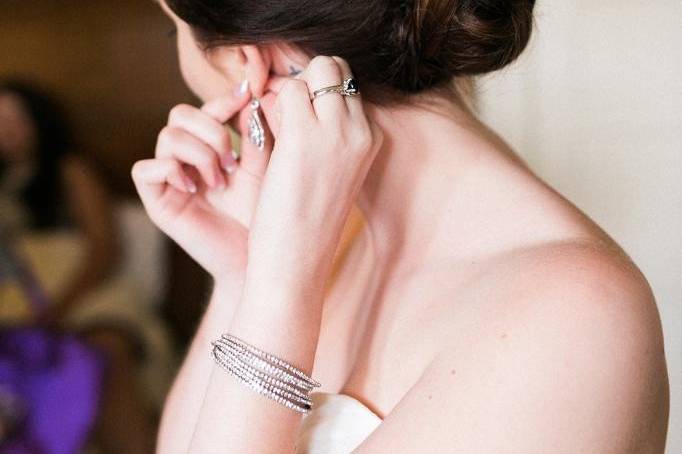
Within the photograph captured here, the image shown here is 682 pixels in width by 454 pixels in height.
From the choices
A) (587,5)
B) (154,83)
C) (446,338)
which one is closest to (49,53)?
(154,83)

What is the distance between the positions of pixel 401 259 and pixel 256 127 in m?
Answer: 0.22

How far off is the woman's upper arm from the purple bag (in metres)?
1.86

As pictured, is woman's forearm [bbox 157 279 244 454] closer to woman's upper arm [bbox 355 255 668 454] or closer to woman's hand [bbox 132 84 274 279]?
woman's hand [bbox 132 84 274 279]

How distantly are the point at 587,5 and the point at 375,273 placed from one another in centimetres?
81

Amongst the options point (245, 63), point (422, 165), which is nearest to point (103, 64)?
point (245, 63)

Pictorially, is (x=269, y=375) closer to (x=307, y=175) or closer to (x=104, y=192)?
(x=307, y=175)

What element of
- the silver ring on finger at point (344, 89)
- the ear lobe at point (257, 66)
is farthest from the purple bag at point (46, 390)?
the silver ring on finger at point (344, 89)

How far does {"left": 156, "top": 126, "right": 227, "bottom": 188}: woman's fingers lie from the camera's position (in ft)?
3.05

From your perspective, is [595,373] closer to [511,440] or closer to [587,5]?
[511,440]

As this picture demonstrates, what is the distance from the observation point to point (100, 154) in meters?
2.98

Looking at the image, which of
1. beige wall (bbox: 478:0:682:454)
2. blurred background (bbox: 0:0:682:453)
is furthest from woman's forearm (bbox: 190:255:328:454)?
blurred background (bbox: 0:0:682:453)

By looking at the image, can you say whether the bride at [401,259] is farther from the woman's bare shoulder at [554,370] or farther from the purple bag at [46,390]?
the purple bag at [46,390]

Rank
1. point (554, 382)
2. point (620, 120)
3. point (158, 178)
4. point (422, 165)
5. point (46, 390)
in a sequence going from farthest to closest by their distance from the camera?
point (46, 390), point (620, 120), point (158, 178), point (422, 165), point (554, 382)

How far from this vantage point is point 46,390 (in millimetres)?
2307
